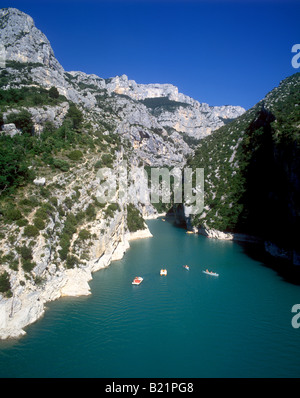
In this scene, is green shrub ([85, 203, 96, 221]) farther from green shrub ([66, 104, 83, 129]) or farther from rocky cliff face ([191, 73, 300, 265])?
rocky cliff face ([191, 73, 300, 265])

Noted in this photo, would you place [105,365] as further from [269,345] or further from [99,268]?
[99,268]

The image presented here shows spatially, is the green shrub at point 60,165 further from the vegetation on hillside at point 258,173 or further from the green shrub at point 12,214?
the vegetation on hillside at point 258,173

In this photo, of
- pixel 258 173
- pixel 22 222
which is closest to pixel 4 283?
pixel 22 222

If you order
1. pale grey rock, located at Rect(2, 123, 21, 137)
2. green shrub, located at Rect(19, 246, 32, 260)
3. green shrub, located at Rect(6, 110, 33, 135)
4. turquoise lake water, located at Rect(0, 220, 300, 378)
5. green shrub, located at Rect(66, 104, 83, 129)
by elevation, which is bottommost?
turquoise lake water, located at Rect(0, 220, 300, 378)

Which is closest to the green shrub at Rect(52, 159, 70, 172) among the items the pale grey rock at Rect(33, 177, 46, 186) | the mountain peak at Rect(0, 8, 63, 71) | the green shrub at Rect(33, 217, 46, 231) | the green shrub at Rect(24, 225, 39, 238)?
the pale grey rock at Rect(33, 177, 46, 186)

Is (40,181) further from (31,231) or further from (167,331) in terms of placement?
(167,331)
